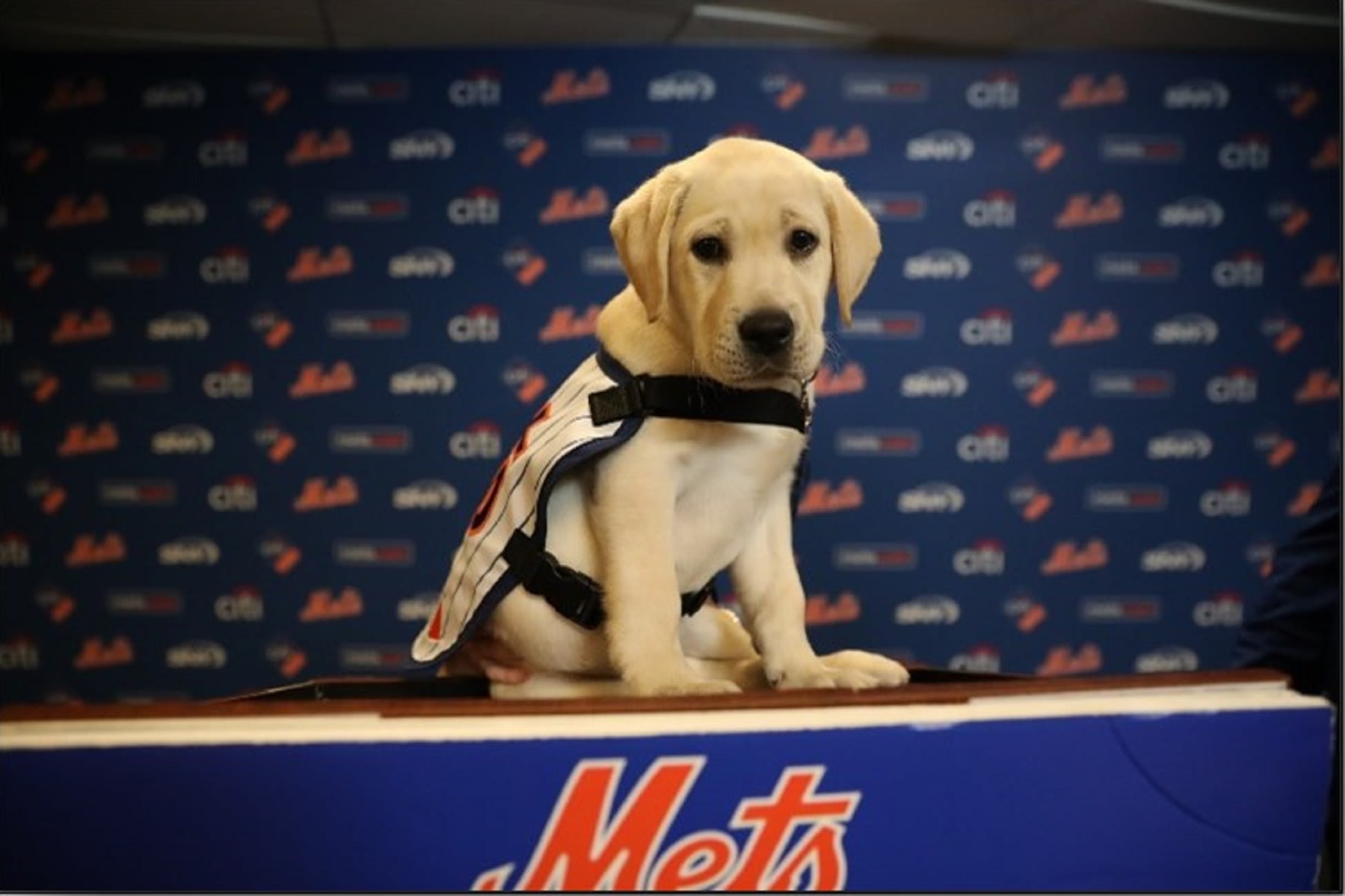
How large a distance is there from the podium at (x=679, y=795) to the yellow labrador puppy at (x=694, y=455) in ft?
Answer: 1.52

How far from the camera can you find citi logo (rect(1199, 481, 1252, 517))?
571cm

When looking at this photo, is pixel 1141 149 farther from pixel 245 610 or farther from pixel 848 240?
pixel 245 610

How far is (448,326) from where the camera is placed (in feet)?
18.2

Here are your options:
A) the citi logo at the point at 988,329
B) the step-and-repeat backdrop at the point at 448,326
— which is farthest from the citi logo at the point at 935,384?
the citi logo at the point at 988,329

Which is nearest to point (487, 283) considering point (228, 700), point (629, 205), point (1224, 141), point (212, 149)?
point (212, 149)

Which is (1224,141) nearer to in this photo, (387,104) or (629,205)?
(387,104)

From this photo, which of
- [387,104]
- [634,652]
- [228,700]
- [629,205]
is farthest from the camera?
[387,104]

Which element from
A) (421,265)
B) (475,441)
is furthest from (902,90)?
(475,441)

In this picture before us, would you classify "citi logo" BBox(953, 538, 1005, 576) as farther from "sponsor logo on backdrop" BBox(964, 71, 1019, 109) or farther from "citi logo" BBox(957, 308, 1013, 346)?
"sponsor logo on backdrop" BBox(964, 71, 1019, 109)

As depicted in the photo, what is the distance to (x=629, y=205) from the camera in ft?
4.75

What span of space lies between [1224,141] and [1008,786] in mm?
5815

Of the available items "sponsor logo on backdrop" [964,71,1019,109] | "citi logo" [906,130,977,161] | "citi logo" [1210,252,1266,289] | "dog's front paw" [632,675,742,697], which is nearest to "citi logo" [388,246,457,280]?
"citi logo" [906,130,977,161]

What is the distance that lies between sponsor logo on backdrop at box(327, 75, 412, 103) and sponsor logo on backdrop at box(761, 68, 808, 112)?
5.89ft

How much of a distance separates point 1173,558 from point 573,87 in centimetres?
390
